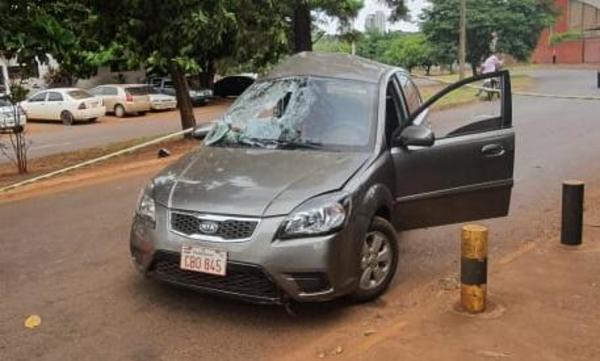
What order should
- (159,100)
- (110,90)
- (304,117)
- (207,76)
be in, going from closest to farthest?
(304,117) → (110,90) → (159,100) → (207,76)

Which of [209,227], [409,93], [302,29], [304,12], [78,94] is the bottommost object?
[78,94]

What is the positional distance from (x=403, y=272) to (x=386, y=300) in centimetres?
73

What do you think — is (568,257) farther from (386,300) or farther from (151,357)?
(151,357)

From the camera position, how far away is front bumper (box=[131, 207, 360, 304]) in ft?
14.5

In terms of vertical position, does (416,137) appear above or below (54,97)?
above

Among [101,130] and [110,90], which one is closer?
[101,130]

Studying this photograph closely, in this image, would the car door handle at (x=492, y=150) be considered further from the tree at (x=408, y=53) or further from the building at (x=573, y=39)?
the building at (x=573, y=39)

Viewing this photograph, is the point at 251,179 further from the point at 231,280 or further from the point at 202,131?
the point at 202,131

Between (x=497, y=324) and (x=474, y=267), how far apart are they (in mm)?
397

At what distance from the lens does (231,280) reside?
14.9ft

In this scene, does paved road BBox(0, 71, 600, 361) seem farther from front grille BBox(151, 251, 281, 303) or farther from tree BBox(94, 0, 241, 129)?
tree BBox(94, 0, 241, 129)

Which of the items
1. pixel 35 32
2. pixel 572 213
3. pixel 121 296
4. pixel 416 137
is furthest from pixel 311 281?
pixel 35 32

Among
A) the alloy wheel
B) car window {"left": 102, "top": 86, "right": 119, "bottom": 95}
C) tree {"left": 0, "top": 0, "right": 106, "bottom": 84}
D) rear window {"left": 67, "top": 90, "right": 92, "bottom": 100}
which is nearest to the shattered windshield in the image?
the alloy wheel

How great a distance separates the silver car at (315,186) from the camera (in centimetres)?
446
